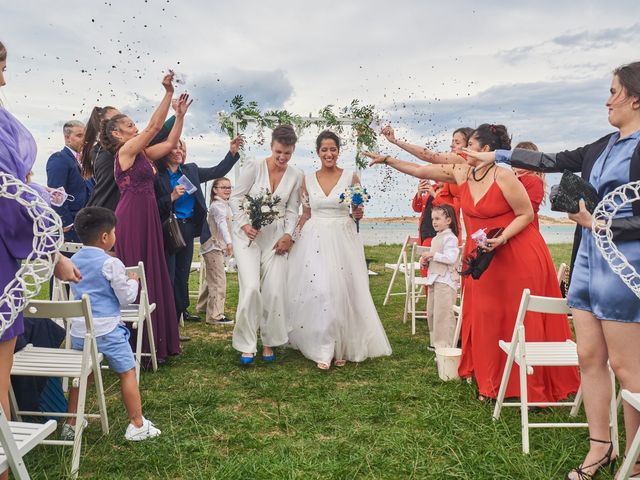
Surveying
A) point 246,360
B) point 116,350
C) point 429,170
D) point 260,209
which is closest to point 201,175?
point 260,209

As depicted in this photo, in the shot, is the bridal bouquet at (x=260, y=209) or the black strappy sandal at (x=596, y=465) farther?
the bridal bouquet at (x=260, y=209)

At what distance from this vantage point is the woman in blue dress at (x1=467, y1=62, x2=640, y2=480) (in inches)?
112

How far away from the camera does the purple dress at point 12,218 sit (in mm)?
2627

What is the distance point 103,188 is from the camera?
5453mm

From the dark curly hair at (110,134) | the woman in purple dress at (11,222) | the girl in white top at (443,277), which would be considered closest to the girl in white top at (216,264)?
the dark curly hair at (110,134)

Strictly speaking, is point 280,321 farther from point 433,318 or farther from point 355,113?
point 355,113

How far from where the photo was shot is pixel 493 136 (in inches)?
180

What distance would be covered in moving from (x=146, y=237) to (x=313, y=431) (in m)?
2.67

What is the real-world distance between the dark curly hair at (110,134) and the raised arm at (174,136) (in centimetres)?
30

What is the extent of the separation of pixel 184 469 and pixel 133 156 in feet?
9.76

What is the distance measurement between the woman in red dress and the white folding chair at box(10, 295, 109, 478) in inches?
122

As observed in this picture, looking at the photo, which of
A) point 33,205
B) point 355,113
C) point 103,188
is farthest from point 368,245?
point 33,205

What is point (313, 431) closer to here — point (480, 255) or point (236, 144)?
point (480, 255)

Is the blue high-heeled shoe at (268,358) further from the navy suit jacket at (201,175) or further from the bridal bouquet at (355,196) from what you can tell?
the navy suit jacket at (201,175)
